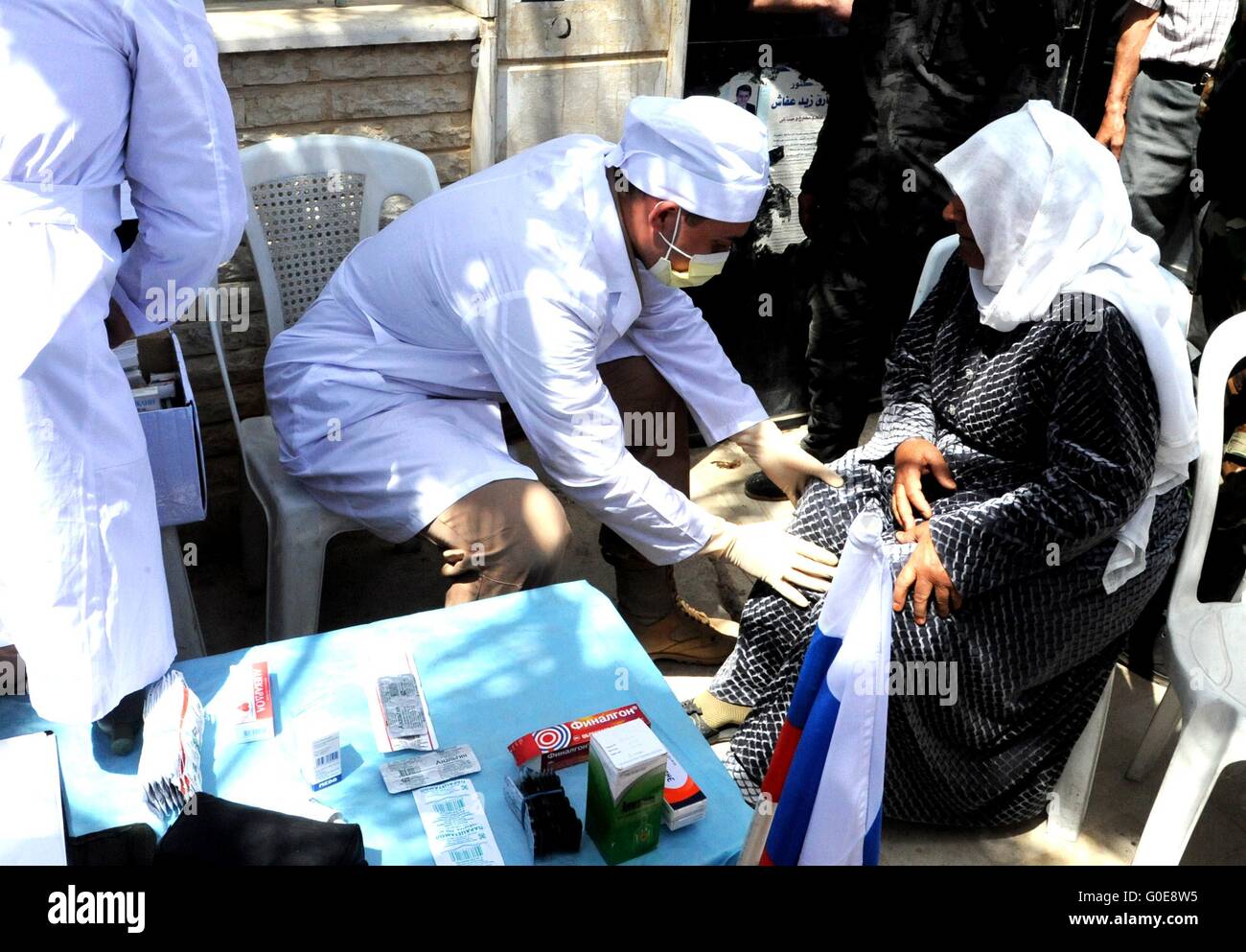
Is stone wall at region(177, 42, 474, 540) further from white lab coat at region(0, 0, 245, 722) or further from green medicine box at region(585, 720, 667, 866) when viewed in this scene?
green medicine box at region(585, 720, 667, 866)

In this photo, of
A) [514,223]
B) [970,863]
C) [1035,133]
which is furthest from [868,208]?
[970,863]

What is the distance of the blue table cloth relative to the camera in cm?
180

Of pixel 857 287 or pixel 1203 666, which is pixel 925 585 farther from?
pixel 857 287

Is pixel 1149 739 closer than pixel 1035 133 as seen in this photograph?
No

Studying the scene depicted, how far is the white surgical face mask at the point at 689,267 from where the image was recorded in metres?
2.76

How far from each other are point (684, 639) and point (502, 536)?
873 millimetres

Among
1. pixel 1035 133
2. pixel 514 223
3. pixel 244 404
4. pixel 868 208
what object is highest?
pixel 1035 133

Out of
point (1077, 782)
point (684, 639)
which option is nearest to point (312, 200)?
point (684, 639)

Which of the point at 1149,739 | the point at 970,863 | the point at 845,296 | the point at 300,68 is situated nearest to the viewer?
the point at 970,863

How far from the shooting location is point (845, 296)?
13.2 feet

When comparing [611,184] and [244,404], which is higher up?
[611,184]

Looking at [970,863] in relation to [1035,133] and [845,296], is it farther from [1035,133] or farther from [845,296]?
[845,296]

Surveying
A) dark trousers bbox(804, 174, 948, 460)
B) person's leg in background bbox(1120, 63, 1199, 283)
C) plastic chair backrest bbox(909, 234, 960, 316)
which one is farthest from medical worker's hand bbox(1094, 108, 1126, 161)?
plastic chair backrest bbox(909, 234, 960, 316)
